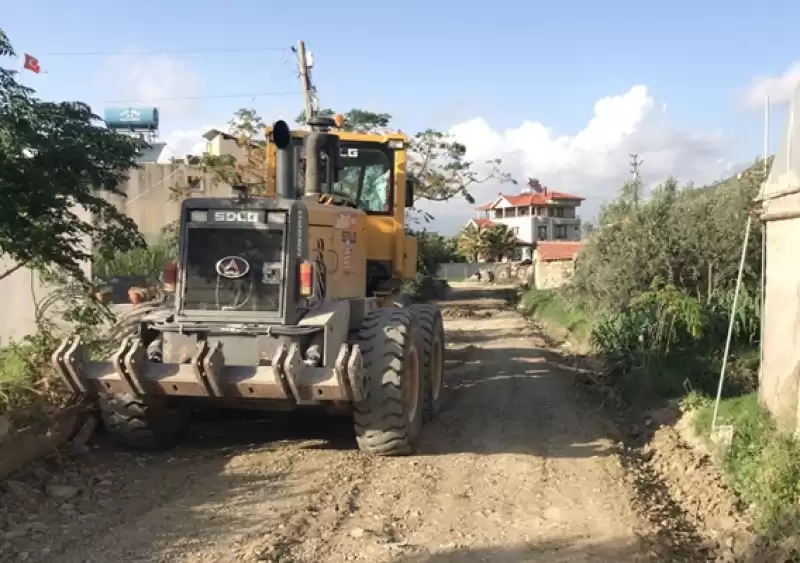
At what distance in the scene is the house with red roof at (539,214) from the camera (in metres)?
87.9

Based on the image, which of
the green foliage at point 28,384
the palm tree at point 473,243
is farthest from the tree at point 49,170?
the palm tree at point 473,243

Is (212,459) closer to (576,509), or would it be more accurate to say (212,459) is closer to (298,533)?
(298,533)

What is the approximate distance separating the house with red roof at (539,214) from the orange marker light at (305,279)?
77915 mm

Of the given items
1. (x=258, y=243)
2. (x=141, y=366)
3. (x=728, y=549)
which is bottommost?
(x=728, y=549)

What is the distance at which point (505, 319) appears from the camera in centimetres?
2334

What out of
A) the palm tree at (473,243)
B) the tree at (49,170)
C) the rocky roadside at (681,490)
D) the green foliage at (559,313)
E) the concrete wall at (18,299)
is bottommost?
the rocky roadside at (681,490)

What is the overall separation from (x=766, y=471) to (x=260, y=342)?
4.05 meters

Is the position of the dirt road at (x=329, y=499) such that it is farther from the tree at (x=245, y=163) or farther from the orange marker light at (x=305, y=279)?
the tree at (x=245, y=163)

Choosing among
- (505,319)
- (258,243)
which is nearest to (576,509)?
(258,243)

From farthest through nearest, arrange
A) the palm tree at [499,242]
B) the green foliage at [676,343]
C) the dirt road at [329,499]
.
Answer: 1. the palm tree at [499,242]
2. the green foliage at [676,343]
3. the dirt road at [329,499]

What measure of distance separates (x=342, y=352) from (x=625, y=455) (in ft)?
10.7

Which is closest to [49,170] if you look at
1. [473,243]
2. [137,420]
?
[137,420]

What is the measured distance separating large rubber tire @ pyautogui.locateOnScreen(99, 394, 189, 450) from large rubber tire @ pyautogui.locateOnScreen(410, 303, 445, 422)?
2.49m

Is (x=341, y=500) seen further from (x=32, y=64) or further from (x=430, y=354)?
(x=32, y=64)
